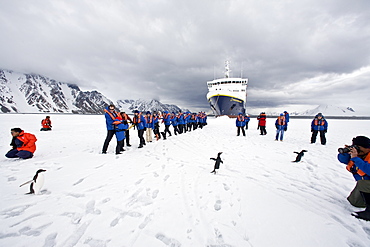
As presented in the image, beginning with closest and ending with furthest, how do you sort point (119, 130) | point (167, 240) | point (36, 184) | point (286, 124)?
point (167, 240)
point (36, 184)
point (119, 130)
point (286, 124)

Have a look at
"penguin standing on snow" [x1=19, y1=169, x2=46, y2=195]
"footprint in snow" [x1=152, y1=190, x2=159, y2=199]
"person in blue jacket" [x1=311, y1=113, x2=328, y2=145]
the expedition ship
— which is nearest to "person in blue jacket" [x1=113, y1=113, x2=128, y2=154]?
"penguin standing on snow" [x1=19, y1=169, x2=46, y2=195]

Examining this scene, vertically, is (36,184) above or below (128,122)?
below

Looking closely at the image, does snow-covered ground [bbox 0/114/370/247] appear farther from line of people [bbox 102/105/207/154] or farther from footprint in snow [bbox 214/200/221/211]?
line of people [bbox 102/105/207/154]

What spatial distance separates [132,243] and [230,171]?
128 inches

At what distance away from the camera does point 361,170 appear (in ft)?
8.09

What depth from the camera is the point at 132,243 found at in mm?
2004

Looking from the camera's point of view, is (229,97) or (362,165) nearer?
(362,165)

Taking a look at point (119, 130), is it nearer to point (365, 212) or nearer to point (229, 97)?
point (365, 212)

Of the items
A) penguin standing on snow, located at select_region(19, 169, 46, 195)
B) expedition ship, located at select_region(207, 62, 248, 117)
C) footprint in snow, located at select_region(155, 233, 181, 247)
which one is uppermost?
expedition ship, located at select_region(207, 62, 248, 117)

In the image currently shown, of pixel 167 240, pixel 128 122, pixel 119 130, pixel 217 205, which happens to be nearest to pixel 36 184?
pixel 167 240

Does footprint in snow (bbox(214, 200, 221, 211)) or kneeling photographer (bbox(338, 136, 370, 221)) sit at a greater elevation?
kneeling photographer (bbox(338, 136, 370, 221))

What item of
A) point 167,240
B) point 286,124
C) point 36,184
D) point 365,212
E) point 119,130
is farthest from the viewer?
point 286,124

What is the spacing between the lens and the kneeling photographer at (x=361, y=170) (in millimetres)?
2388

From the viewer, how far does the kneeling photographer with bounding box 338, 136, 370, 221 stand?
2388 mm
